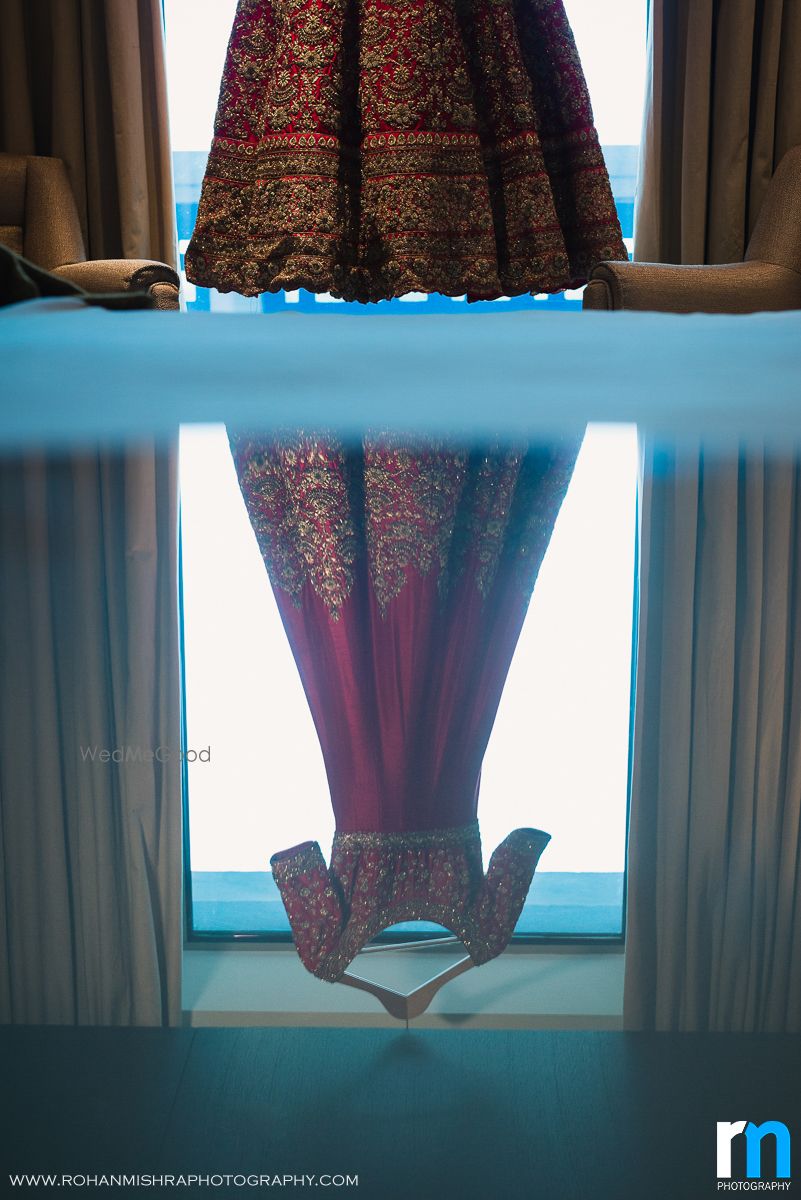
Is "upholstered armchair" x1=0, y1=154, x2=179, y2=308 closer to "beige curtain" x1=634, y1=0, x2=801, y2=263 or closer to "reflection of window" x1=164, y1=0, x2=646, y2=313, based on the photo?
"reflection of window" x1=164, y1=0, x2=646, y2=313

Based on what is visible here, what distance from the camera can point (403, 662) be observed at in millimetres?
287

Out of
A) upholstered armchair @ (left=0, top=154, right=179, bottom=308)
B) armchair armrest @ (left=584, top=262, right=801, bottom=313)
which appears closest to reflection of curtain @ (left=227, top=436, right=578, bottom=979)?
armchair armrest @ (left=584, top=262, right=801, bottom=313)

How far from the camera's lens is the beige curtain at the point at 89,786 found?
0.67 feet

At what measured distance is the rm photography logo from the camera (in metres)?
0.18

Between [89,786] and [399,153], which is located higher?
[399,153]

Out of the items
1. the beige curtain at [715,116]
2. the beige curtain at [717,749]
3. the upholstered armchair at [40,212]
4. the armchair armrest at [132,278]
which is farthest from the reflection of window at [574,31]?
the beige curtain at [717,749]

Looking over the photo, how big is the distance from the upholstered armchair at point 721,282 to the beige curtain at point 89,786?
79.1 inches

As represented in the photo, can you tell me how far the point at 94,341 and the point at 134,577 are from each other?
2.10 ft

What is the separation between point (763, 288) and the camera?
2332mm

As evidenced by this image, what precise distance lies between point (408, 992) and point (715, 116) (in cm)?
320

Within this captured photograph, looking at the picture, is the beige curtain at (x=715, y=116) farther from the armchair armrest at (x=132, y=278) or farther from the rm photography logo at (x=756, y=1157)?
the rm photography logo at (x=756, y=1157)

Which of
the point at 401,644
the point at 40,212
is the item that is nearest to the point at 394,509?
the point at 401,644

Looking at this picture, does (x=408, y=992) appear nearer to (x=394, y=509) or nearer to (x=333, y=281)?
(x=394, y=509)

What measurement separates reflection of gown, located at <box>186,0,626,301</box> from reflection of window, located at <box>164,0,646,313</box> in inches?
23.1
